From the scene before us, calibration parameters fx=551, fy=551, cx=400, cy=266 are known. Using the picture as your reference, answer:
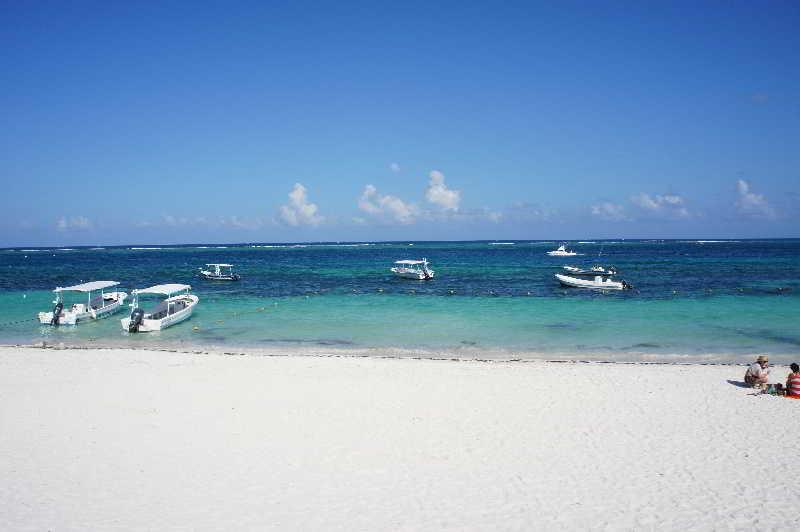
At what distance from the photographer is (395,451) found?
999 centimetres

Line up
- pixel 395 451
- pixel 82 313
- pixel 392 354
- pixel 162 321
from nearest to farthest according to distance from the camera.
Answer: pixel 395 451, pixel 392 354, pixel 162 321, pixel 82 313

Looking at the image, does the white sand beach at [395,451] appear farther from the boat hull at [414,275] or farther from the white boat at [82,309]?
the boat hull at [414,275]

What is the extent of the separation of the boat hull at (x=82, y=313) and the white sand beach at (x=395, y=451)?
13858 mm

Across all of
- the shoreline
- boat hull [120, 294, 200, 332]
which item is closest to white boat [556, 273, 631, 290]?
the shoreline

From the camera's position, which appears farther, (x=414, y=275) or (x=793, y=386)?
(x=414, y=275)

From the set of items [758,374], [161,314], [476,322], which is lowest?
[476,322]

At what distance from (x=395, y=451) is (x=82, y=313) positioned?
A: 85.5 feet

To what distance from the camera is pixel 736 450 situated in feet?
32.6

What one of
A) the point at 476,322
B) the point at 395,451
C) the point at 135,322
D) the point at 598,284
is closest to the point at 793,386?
the point at 395,451

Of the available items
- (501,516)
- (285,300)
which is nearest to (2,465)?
(501,516)

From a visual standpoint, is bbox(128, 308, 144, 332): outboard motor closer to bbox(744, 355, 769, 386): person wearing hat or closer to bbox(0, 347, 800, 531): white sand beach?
bbox(0, 347, 800, 531): white sand beach

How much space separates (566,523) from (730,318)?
994 inches

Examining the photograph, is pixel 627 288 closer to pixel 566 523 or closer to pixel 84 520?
pixel 566 523

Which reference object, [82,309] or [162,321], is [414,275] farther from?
[82,309]
